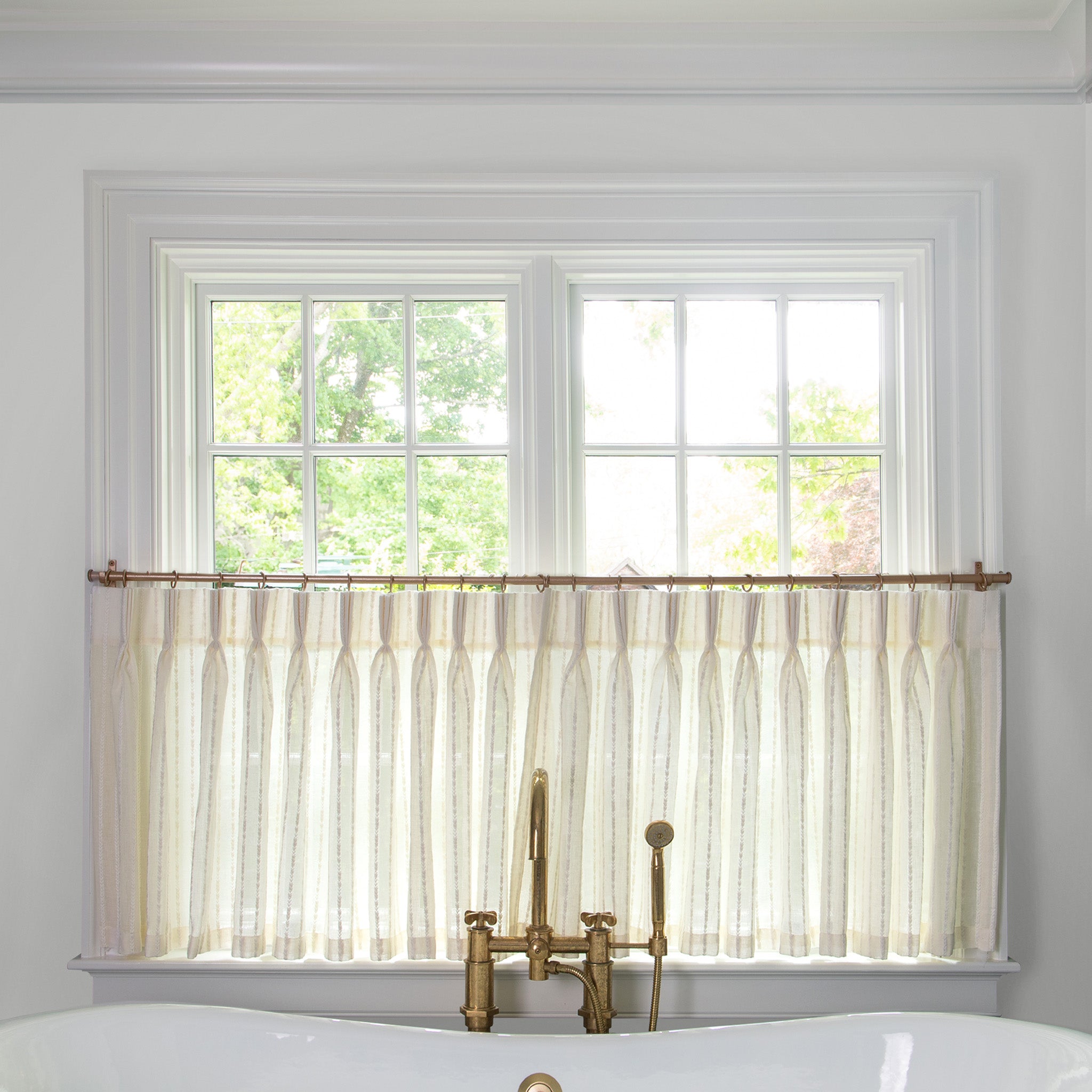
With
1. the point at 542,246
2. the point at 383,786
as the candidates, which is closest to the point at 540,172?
the point at 542,246

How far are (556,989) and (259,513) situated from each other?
3.85ft

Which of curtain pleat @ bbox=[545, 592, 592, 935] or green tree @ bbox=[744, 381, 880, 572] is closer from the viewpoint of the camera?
curtain pleat @ bbox=[545, 592, 592, 935]

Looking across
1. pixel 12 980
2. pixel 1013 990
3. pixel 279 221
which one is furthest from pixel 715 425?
pixel 12 980

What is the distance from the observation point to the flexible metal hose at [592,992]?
4.84ft

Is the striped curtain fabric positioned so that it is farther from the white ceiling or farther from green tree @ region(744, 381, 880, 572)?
the white ceiling

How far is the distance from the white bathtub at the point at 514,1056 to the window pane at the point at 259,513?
0.86 meters

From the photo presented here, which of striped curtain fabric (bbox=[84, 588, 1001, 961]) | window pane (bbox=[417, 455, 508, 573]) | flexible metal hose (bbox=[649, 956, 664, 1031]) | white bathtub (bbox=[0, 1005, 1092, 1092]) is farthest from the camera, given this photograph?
window pane (bbox=[417, 455, 508, 573])

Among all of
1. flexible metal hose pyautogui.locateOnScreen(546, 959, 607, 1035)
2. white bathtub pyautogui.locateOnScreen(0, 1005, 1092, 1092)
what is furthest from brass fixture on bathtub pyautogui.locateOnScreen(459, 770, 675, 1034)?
white bathtub pyautogui.locateOnScreen(0, 1005, 1092, 1092)

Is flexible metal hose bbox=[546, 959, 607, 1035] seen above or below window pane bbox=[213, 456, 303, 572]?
below

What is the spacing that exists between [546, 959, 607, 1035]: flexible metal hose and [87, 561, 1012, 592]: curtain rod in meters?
0.71

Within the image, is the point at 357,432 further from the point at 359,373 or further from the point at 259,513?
the point at 259,513

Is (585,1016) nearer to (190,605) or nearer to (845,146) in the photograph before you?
(190,605)

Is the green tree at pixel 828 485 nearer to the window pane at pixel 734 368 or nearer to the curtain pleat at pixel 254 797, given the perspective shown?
the window pane at pixel 734 368

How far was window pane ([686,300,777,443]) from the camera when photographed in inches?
69.8
